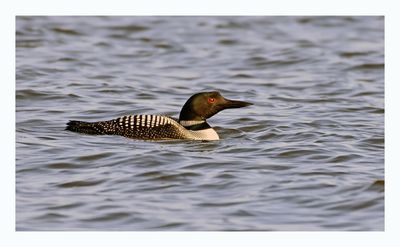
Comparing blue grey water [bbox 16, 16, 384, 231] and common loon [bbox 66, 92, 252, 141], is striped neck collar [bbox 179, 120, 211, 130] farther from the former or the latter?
blue grey water [bbox 16, 16, 384, 231]

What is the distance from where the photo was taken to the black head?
9.30m

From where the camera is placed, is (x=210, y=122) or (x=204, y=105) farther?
(x=210, y=122)

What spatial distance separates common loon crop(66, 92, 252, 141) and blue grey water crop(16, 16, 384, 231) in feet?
0.29

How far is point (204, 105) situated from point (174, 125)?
0.31 meters

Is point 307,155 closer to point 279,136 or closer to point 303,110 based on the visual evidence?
point 279,136

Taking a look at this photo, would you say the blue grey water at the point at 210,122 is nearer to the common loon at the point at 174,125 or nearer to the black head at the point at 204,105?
the common loon at the point at 174,125

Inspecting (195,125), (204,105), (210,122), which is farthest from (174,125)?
(210,122)

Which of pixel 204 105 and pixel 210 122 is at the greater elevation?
pixel 204 105

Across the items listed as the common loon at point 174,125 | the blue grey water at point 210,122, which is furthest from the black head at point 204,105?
the blue grey water at point 210,122

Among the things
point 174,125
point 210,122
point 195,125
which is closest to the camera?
point 174,125

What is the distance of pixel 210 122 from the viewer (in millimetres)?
10344

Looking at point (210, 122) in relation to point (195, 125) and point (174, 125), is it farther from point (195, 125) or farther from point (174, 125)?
point (174, 125)

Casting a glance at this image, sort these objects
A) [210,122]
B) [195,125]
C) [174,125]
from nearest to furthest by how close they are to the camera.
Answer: [174,125] < [195,125] < [210,122]

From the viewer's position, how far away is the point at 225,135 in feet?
32.0
